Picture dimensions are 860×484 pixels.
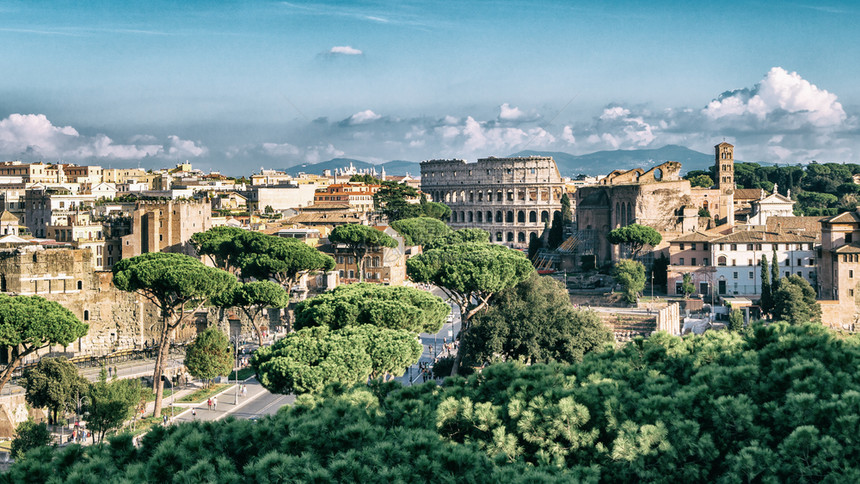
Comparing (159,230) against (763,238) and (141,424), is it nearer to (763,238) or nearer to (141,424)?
(141,424)

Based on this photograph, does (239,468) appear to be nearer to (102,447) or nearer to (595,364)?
(102,447)

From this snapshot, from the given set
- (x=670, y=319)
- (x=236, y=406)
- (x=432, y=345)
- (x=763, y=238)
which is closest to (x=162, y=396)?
(x=236, y=406)

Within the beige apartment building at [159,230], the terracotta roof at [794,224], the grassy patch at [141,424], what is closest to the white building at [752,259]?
the terracotta roof at [794,224]

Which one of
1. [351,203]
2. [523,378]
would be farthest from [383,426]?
[351,203]

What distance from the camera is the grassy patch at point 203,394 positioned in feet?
95.1

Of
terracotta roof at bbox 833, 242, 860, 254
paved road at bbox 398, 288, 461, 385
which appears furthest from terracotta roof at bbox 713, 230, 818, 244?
A: paved road at bbox 398, 288, 461, 385

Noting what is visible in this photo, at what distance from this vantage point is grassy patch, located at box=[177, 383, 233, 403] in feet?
95.1

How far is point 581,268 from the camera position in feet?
200

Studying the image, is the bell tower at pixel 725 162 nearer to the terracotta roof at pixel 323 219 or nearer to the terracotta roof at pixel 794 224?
the terracotta roof at pixel 794 224

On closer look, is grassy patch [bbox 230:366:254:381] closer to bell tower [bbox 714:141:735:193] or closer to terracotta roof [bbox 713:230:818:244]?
terracotta roof [bbox 713:230:818:244]

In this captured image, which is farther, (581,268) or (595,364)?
(581,268)

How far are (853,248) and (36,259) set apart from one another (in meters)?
36.7

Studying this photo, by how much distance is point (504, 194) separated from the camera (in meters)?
104

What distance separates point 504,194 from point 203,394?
252 feet
